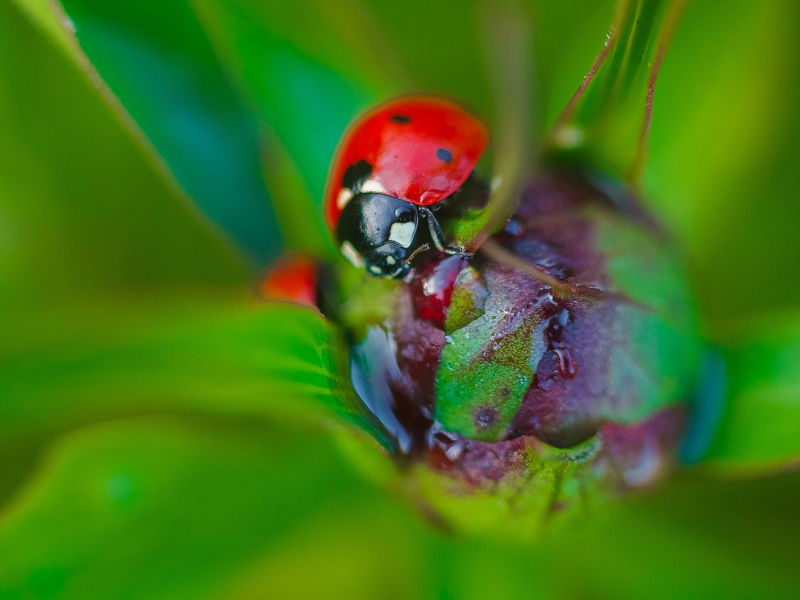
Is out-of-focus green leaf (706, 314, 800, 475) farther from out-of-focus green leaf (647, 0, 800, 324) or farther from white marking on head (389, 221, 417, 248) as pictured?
white marking on head (389, 221, 417, 248)

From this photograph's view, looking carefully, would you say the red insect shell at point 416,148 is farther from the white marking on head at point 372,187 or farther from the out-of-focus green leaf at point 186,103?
the out-of-focus green leaf at point 186,103

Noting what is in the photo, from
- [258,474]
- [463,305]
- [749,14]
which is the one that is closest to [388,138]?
[463,305]

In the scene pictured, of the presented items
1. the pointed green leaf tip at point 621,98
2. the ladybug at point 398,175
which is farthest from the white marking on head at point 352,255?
the pointed green leaf tip at point 621,98

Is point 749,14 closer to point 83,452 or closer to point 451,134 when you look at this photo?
point 451,134

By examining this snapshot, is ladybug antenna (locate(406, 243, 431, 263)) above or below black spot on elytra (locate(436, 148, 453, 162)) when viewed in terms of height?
below

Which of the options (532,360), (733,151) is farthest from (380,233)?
(733,151)

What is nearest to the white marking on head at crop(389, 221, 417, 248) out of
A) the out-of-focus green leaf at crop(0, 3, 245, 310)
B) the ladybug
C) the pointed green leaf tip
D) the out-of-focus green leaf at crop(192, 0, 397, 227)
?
the ladybug

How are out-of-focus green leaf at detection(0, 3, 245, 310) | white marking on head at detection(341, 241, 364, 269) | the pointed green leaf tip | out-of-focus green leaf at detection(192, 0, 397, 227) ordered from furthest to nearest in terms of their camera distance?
out-of-focus green leaf at detection(0, 3, 245, 310), out-of-focus green leaf at detection(192, 0, 397, 227), white marking on head at detection(341, 241, 364, 269), the pointed green leaf tip
